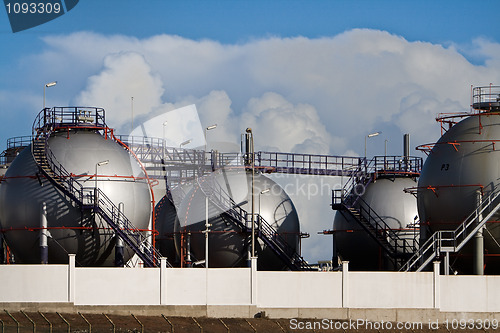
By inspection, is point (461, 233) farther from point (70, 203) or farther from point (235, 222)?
point (70, 203)

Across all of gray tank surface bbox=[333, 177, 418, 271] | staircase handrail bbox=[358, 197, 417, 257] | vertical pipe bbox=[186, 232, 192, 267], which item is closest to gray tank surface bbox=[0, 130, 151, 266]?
vertical pipe bbox=[186, 232, 192, 267]

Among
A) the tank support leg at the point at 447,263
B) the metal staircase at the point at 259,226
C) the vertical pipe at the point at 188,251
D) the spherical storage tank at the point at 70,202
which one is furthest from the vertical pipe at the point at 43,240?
the tank support leg at the point at 447,263

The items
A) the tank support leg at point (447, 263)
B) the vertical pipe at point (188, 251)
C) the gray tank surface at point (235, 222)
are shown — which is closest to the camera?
the tank support leg at point (447, 263)

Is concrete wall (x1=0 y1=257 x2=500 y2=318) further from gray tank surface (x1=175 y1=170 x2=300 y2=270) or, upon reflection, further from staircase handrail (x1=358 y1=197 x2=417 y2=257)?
staircase handrail (x1=358 y1=197 x2=417 y2=257)

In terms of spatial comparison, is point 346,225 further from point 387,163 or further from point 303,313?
point 303,313

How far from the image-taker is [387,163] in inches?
2667

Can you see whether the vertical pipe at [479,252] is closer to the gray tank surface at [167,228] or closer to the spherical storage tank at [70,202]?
the spherical storage tank at [70,202]

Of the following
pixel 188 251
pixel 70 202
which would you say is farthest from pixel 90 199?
pixel 188 251

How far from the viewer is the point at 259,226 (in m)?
58.3

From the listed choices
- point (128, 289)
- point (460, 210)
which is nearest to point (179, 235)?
point (128, 289)

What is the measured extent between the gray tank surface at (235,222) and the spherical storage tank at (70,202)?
18.0 feet

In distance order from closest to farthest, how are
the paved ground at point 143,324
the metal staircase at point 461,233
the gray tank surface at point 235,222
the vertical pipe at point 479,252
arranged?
1. the paved ground at point 143,324
2. the metal staircase at point 461,233
3. the vertical pipe at point 479,252
4. the gray tank surface at point 235,222

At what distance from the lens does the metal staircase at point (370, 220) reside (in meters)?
61.1

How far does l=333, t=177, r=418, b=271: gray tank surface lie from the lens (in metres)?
63.0
